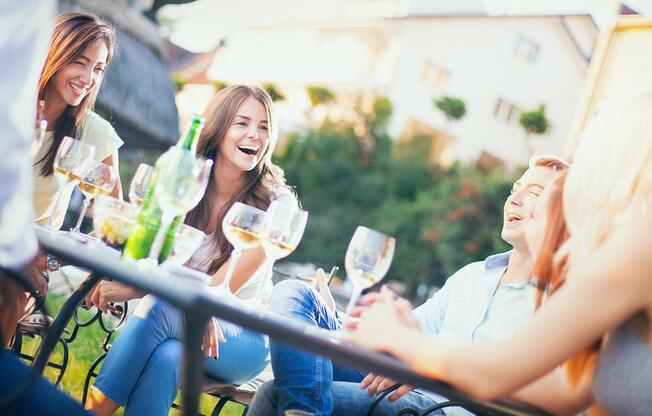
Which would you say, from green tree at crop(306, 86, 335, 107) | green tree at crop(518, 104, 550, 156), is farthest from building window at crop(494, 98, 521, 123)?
green tree at crop(306, 86, 335, 107)

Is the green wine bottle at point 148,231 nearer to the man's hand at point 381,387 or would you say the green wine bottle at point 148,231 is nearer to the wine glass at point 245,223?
the wine glass at point 245,223

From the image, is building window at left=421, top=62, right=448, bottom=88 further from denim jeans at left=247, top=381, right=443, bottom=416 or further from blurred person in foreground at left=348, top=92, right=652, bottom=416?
blurred person in foreground at left=348, top=92, right=652, bottom=416

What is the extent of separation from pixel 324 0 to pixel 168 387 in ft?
90.9

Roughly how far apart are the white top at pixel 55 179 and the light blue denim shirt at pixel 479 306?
1.30 metres

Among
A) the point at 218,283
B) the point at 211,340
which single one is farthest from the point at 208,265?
the point at 211,340

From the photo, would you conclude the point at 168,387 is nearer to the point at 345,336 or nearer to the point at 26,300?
the point at 26,300

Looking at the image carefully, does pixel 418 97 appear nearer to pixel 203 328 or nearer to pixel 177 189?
pixel 177 189

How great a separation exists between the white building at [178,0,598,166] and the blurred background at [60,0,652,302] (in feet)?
0.17

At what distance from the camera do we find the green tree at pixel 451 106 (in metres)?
23.6

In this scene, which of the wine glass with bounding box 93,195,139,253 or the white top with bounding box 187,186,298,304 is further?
the white top with bounding box 187,186,298,304

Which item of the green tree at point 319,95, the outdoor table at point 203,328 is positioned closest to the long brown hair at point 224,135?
the outdoor table at point 203,328

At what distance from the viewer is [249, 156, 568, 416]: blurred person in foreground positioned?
186cm

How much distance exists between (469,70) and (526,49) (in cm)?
258

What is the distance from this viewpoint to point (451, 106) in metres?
23.6
